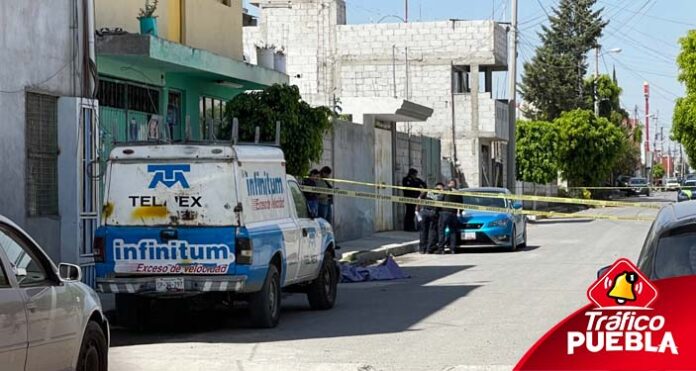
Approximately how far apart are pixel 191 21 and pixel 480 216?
346 inches

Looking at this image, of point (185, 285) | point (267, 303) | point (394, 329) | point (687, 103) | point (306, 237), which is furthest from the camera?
point (687, 103)

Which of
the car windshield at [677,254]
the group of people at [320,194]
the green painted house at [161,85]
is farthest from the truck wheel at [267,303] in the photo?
the group of people at [320,194]

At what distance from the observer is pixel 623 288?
12.9 ft

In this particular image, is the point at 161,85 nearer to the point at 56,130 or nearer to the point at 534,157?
the point at 56,130

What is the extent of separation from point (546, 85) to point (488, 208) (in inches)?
2513

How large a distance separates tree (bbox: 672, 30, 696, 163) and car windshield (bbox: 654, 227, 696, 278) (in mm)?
36349

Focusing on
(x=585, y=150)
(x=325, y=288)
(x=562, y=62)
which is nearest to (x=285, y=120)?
(x=325, y=288)

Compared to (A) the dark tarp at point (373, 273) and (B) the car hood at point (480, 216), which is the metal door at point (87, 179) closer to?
(A) the dark tarp at point (373, 273)

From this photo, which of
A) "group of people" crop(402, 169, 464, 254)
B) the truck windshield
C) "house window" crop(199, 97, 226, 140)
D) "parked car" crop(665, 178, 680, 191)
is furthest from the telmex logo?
"parked car" crop(665, 178, 680, 191)

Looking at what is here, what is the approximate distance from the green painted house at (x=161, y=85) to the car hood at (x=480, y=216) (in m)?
5.73

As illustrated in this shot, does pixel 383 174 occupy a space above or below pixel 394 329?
above

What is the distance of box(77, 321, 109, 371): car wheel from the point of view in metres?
9.18

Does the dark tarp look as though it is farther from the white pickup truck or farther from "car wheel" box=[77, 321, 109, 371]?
"car wheel" box=[77, 321, 109, 371]

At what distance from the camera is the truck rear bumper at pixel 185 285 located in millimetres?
13719
